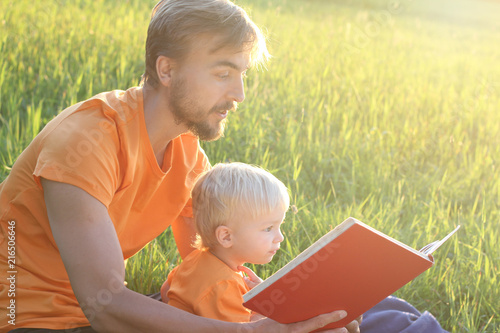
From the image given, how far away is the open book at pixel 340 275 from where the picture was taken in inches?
70.2

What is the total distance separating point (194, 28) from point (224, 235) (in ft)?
2.84

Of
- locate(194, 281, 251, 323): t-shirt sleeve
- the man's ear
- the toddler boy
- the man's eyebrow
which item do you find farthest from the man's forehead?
locate(194, 281, 251, 323): t-shirt sleeve

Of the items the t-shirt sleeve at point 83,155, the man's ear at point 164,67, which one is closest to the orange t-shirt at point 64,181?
the t-shirt sleeve at point 83,155

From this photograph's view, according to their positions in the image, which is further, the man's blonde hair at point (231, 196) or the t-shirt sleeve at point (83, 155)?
the man's blonde hair at point (231, 196)

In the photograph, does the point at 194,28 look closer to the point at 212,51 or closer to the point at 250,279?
the point at 212,51

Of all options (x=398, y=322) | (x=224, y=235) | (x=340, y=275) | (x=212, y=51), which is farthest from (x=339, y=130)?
(x=340, y=275)

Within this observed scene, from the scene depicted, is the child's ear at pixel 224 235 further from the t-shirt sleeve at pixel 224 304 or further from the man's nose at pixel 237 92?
the man's nose at pixel 237 92

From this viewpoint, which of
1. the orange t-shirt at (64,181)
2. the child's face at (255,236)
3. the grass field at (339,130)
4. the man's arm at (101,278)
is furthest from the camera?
the grass field at (339,130)

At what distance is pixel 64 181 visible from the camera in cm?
198

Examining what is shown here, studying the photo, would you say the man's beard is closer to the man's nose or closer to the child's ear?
the man's nose

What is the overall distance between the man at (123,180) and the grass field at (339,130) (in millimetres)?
646

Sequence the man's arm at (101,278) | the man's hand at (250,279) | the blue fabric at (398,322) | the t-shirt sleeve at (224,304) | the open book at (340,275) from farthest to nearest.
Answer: the blue fabric at (398,322), the man's hand at (250,279), the t-shirt sleeve at (224,304), the man's arm at (101,278), the open book at (340,275)

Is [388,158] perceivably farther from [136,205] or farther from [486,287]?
[136,205]

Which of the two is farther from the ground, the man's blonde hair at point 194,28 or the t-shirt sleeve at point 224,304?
the man's blonde hair at point 194,28
